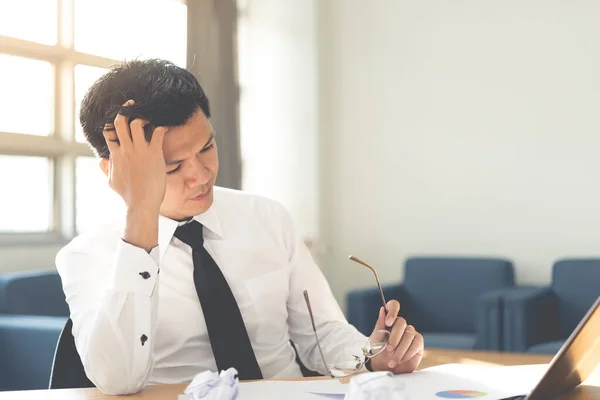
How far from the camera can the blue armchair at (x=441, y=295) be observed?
4.12 metres

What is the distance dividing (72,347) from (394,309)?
1.92 feet

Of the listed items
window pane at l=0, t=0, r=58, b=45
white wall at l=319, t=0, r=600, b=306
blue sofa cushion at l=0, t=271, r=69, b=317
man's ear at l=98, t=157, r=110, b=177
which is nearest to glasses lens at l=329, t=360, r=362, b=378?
man's ear at l=98, t=157, r=110, b=177

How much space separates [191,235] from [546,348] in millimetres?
2489

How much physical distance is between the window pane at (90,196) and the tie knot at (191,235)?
226 centimetres

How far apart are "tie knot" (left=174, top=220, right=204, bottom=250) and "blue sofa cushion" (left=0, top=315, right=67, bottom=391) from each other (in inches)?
47.4

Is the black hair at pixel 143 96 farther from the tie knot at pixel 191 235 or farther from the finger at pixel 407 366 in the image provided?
the finger at pixel 407 366

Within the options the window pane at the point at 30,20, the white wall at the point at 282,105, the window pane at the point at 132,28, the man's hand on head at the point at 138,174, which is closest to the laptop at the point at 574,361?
the man's hand on head at the point at 138,174

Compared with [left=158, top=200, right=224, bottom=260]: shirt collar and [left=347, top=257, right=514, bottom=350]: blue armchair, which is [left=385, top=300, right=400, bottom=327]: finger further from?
[left=347, top=257, right=514, bottom=350]: blue armchair

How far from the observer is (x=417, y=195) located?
194 inches

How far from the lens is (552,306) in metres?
4.04

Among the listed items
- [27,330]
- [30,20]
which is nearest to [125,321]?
[27,330]

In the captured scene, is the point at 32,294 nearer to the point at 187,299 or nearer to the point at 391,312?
the point at 187,299

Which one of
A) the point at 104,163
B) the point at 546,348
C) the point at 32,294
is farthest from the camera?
the point at 546,348

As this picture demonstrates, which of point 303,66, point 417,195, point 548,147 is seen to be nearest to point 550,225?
point 548,147
